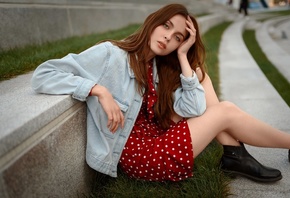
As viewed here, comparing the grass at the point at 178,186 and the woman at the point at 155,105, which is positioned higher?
the woman at the point at 155,105

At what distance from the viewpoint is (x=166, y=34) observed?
6.79 feet

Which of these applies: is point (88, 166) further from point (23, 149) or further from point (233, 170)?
point (233, 170)

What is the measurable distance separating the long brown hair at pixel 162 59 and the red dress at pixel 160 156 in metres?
0.18

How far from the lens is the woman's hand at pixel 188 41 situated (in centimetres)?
211

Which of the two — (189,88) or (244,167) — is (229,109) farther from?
(244,167)

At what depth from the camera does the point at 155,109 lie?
2.21 meters

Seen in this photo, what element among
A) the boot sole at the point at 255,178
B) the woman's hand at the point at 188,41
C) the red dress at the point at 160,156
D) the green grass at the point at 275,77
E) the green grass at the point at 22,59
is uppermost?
the woman's hand at the point at 188,41

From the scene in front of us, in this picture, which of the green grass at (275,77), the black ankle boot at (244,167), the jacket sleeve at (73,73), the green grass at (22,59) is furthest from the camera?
the green grass at (275,77)

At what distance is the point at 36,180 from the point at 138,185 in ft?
2.70

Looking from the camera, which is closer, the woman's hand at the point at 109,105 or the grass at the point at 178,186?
the woman's hand at the point at 109,105

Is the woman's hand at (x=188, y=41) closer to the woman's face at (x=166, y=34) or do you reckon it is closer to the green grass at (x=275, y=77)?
the woman's face at (x=166, y=34)

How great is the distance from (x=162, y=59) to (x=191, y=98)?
16.3 inches

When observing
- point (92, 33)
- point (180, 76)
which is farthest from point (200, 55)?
point (92, 33)

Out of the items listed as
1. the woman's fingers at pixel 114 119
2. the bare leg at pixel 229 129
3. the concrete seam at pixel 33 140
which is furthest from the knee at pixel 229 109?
the concrete seam at pixel 33 140
